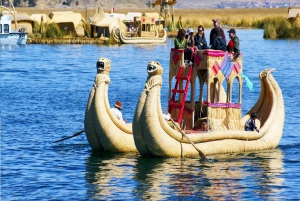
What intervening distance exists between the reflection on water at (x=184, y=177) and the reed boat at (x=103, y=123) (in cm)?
31

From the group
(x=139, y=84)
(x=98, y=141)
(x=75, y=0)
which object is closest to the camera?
(x=98, y=141)

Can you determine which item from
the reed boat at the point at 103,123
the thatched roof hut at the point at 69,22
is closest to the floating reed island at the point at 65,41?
the thatched roof hut at the point at 69,22

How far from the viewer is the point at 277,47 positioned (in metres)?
64.9

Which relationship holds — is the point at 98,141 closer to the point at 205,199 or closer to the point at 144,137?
the point at 144,137

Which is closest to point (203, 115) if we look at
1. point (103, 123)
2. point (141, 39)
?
point (103, 123)

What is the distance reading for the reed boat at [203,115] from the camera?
19062 millimetres

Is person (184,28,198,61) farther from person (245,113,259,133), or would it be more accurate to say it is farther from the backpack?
person (245,113,259,133)

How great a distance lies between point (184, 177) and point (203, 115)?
417 cm

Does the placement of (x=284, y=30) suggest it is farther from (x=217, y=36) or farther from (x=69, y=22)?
(x=217, y=36)

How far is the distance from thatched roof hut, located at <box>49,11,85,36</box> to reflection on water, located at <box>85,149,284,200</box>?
53558 mm

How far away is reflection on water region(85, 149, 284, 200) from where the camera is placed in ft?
56.0

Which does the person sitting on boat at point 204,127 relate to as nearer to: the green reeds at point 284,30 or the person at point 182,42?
the person at point 182,42

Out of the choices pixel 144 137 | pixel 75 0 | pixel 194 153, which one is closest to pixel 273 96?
pixel 194 153

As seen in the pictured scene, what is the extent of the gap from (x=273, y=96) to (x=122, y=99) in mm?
11912
